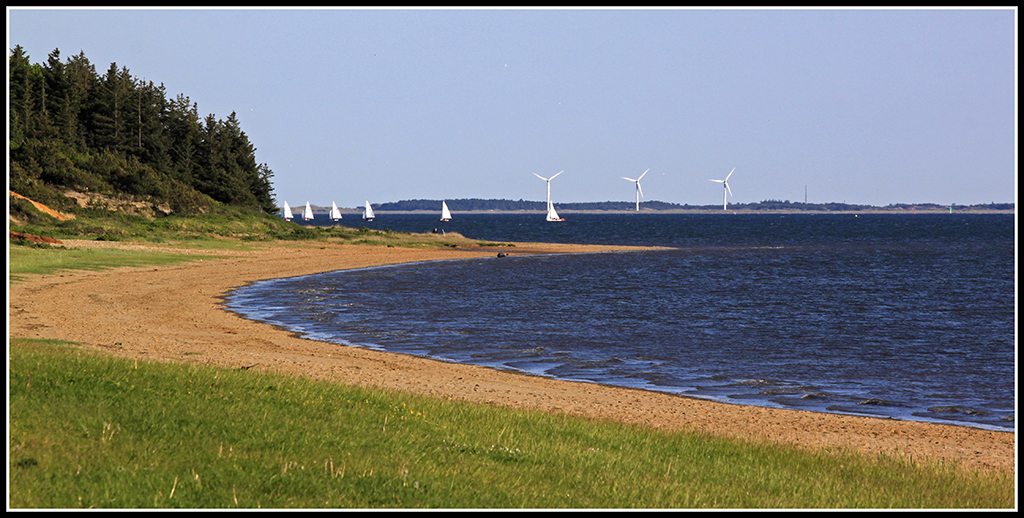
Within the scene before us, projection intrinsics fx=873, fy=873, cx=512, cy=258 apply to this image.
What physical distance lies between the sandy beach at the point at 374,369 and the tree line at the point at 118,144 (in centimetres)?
3733

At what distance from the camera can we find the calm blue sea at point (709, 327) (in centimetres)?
2162

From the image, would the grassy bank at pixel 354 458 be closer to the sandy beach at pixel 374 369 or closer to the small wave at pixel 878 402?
the sandy beach at pixel 374 369

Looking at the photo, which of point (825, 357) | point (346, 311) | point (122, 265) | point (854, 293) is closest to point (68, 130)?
point (122, 265)

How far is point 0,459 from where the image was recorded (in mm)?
6301

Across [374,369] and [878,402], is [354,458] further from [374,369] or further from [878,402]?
[878,402]

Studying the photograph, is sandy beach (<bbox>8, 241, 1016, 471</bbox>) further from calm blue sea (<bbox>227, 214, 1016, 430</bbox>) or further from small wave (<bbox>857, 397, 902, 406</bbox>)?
small wave (<bbox>857, 397, 902, 406</bbox>)

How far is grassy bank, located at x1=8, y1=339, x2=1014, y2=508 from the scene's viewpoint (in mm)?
7691

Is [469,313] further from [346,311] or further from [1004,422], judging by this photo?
[1004,422]

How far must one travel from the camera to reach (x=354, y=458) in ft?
30.1

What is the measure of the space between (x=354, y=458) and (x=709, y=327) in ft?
86.9

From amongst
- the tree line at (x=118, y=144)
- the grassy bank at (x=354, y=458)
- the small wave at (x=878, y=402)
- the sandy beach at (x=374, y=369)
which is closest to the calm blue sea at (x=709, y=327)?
the small wave at (x=878, y=402)

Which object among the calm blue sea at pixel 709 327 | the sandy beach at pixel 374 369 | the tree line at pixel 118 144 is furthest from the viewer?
the tree line at pixel 118 144

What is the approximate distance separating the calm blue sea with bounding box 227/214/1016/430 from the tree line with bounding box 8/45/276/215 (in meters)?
31.4

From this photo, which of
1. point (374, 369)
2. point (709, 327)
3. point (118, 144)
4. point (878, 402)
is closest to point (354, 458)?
point (374, 369)
